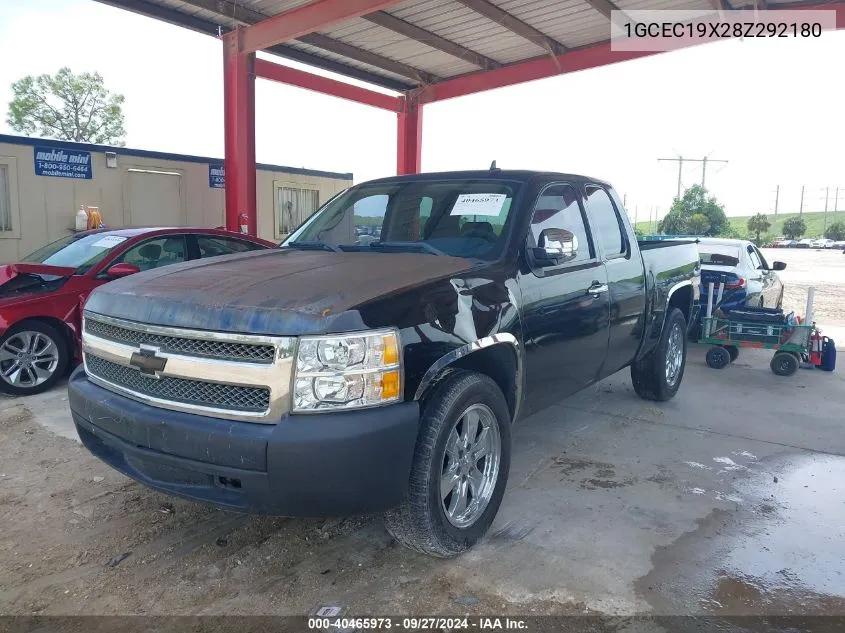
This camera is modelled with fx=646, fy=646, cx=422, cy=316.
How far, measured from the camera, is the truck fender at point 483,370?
2770 mm

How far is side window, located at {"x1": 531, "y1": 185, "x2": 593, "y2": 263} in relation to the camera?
3.82 metres

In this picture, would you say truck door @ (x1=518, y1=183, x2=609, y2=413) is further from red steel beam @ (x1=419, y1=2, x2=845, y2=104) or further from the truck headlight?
red steel beam @ (x1=419, y1=2, x2=845, y2=104)

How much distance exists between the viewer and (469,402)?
2.99m

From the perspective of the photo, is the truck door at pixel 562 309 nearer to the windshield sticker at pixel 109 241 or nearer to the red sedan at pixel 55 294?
the red sedan at pixel 55 294

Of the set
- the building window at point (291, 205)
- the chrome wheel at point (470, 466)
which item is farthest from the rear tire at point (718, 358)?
the building window at point (291, 205)

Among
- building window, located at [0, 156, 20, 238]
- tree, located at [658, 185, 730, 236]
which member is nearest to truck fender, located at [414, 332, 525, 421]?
building window, located at [0, 156, 20, 238]

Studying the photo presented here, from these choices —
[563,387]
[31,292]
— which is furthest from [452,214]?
[31,292]

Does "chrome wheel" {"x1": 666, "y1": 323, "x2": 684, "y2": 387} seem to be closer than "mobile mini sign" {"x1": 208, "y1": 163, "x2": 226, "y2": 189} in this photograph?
Yes

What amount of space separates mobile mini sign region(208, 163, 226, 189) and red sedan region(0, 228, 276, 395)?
6.61 metres

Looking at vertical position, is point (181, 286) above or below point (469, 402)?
above

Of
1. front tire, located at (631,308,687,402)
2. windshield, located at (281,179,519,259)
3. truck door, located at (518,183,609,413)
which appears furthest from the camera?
front tire, located at (631,308,687,402)

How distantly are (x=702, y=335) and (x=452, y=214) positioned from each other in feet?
17.4

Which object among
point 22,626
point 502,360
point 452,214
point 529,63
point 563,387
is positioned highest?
point 529,63

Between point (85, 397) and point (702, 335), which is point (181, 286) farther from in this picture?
point (702, 335)
